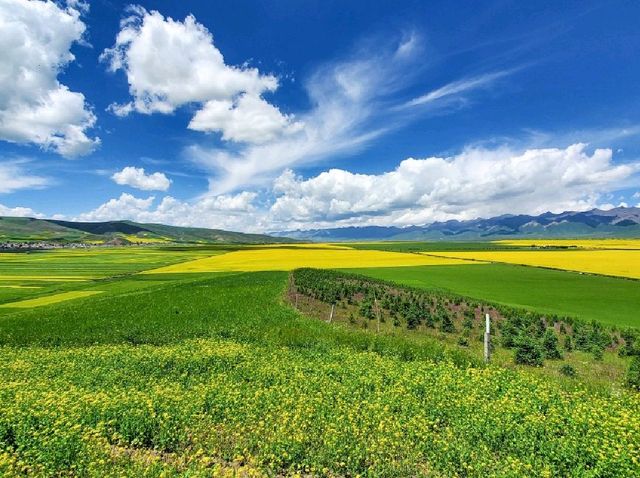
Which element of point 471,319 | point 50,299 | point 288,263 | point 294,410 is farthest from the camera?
point 288,263

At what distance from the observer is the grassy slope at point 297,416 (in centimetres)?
875

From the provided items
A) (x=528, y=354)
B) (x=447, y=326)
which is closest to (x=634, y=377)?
→ (x=528, y=354)

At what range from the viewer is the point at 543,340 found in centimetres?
2308

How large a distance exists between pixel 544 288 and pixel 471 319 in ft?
66.2

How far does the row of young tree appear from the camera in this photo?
22766mm

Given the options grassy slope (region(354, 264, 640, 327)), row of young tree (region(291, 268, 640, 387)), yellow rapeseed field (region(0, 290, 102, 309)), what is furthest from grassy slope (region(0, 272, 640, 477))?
yellow rapeseed field (region(0, 290, 102, 309))

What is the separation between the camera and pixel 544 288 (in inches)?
1831

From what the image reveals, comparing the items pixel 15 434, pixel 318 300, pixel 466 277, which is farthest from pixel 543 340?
pixel 466 277

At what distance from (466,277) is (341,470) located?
52464 millimetres

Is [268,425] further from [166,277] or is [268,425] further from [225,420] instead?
[166,277]

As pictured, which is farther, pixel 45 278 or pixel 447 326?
pixel 45 278

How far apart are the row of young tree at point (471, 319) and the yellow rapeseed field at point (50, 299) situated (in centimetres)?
2511

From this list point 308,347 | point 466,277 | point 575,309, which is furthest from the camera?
point 466,277

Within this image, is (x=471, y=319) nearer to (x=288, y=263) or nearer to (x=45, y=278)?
(x=288, y=263)
